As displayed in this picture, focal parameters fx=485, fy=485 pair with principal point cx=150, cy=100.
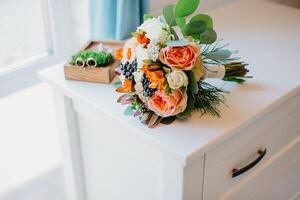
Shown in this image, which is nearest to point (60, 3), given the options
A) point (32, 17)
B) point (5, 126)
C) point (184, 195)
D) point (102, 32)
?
point (32, 17)

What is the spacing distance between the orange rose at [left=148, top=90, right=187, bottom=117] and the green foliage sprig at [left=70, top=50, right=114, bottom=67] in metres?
0.24

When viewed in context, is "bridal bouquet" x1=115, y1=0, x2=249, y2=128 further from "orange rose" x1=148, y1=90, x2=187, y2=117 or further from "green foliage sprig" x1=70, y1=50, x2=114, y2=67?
"green foliage sprig" x1=70, y1=50, x2=114, y2=67

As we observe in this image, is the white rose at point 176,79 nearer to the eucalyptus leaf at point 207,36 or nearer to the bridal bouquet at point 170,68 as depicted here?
the bridal bouquet at point 170,68

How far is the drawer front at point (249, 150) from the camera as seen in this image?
42.8 inches

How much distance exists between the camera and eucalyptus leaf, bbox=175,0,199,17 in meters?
1.01

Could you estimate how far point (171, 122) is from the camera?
41.5 inches

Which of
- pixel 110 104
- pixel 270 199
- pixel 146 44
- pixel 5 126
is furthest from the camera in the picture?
pixel 5 126

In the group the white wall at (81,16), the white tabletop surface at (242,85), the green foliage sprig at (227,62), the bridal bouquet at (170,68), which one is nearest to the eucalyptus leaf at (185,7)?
the bridal bouquet at (170,68)

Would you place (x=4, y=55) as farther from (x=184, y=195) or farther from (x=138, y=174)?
(x=184, y=195)

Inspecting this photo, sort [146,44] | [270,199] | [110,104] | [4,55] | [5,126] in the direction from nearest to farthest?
[146,44], [110,104], [270,199], [4,55], [5,126]

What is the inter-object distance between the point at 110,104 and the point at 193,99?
210 millimetres

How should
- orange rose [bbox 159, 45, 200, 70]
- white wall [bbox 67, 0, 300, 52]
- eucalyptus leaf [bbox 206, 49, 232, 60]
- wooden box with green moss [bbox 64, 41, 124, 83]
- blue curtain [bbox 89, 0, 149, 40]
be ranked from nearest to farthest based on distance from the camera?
orange rose [bbox 159, 45, 200, 70] → eucalyptus leaf [bbox 206, 49, 232, 60] → wooden box with green moss [bbox 64, 41, 124, 83] → blue curtain [bbox 89, 0, 149, 40] → white wall [bbox 67, 0, 300, 52]

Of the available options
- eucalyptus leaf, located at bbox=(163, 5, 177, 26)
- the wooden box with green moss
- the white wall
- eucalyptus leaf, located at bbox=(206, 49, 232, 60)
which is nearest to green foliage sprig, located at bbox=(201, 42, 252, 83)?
eucalyptus leaf, located at bbox=(206, 49, 232, 60)

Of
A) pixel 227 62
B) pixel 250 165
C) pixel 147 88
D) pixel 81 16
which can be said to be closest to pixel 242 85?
pixel 227 62
